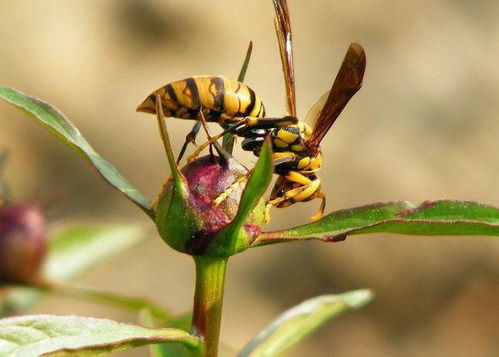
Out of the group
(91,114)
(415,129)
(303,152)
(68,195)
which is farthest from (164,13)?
(303,152)

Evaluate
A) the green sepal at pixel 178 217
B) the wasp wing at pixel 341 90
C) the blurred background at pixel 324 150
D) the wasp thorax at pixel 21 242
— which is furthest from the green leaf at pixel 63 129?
the blurred background at pixel 324 150

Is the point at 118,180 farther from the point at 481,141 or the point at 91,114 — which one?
the point at 481,141

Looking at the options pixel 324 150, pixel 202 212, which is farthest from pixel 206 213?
pixel 324 150

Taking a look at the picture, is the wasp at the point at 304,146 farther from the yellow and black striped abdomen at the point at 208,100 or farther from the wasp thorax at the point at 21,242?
the wasp thorax at the point at 21,242

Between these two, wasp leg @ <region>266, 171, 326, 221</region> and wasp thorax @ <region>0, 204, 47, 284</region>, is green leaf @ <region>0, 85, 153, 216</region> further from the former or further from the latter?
wasp thorax @ <region>0, 204, 47, 284</region>

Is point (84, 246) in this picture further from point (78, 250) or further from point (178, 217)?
point (178, 217)
